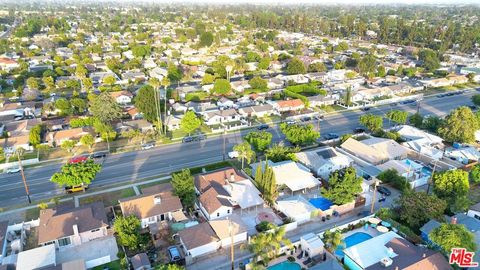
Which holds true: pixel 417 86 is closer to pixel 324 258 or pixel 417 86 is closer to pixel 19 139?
pixel 324 258

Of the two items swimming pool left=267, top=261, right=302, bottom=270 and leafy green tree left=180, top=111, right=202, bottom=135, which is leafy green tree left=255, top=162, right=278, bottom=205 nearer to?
swimming pool left=267, top=261, right=302, bottom=270

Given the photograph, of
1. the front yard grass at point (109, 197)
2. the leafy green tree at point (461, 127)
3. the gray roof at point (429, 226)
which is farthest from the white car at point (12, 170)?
the leafy green tree at point (461, 127)

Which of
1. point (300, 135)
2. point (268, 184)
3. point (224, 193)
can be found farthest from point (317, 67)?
point (224, 193)

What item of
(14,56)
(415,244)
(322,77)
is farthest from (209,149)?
(14,56)

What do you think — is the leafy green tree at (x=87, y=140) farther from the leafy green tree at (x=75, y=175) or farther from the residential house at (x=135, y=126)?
the leafy green tree at (x=75, y=175)

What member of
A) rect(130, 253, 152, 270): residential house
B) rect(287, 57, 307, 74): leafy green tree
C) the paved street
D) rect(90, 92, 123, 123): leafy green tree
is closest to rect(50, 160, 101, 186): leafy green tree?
the paved street
